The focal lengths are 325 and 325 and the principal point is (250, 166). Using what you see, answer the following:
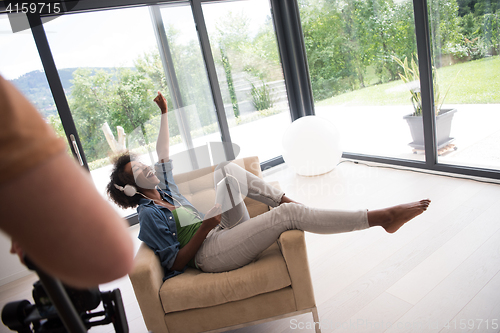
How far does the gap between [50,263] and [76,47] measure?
3452 mm

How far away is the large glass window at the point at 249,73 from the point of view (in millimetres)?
4008

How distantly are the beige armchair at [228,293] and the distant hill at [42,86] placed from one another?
87.0 inches

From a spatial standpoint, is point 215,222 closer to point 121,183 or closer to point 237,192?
point 237,192

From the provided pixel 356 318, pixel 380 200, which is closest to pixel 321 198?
pixel 380 200

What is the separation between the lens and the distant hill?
9.71 ft

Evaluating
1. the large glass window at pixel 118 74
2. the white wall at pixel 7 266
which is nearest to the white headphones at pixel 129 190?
the large glass window at pixel 118 74

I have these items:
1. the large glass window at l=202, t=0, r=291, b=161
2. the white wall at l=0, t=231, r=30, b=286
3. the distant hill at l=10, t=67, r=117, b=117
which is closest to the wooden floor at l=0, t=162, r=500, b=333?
the white wall at l=0, t=231, r=30, b=286

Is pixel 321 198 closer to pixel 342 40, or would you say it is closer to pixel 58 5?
pixel 342 40

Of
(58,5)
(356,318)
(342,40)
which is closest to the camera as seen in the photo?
(356,318)

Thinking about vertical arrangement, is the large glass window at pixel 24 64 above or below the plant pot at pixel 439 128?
above

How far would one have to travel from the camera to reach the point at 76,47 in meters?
3.14

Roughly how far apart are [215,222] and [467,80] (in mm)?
2603

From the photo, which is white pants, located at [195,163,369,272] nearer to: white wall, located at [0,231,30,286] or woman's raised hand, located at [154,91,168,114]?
woman's raised hand, located at [154,91,168,114]

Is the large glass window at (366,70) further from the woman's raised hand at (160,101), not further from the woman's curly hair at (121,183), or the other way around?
the woman's curly hair at (121,183)
